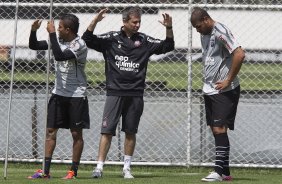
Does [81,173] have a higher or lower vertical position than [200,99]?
lower

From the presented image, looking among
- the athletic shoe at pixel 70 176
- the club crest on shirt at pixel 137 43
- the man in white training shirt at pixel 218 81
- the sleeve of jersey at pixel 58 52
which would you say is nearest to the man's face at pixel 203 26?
the man in white training shirt at pixel 218 81

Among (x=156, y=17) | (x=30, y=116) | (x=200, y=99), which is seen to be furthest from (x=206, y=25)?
(x=156, y=17)

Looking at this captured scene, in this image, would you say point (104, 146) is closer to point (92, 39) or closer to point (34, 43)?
point (92, 39)

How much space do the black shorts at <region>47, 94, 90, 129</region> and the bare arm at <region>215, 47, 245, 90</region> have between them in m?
1.48

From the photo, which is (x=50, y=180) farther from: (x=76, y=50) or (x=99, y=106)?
(x=99, y=106)

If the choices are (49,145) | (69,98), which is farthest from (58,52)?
(49,145)

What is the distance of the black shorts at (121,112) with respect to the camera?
9.92 meters

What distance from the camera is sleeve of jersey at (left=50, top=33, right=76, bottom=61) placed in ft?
30.7

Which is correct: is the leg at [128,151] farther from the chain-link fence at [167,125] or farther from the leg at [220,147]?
the chain-link fence at [167,125]

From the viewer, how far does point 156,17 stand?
14508 mm

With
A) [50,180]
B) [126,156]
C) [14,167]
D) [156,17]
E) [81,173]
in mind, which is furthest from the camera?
[156,17]

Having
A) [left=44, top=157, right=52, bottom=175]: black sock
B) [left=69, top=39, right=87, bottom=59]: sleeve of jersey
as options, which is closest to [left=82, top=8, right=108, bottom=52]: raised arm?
[left=69, top=39, right=87, bottom=59]: sleeve of jersey

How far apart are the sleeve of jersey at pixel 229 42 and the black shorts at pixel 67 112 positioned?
161 cm

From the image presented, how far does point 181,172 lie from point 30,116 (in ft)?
7.21
